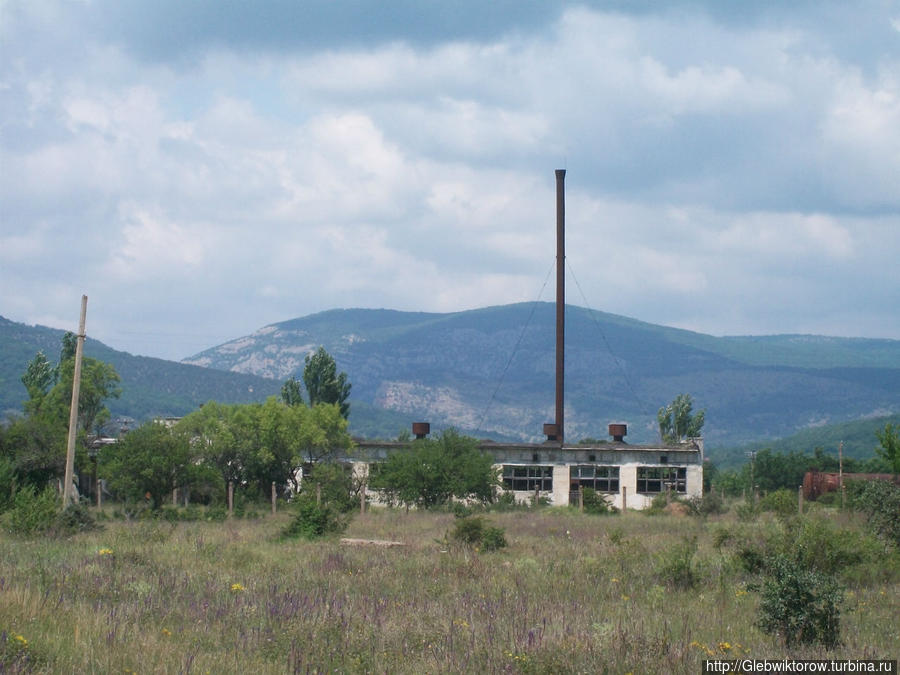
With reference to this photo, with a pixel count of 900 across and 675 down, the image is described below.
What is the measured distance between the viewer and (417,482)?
176ft

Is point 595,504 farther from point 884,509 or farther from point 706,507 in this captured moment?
point 884,509

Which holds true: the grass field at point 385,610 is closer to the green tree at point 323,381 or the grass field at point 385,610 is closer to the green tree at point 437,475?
the green tree at point 437,475

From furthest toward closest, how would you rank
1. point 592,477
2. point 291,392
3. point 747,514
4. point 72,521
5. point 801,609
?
point 291,392 < point 592,477 < point 747,514 < point 72,521 < point 801,609

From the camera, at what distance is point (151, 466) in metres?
46.4

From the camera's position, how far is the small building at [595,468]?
66.5 meters

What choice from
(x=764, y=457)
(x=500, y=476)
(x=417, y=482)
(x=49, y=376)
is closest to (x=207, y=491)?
(x=417, y=482)

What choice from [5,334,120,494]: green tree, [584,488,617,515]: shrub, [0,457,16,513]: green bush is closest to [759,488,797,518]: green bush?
[584,488,617,515]: shrub

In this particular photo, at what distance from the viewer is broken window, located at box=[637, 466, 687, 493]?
218ft

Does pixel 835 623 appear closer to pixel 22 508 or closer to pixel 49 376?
pixel 22 508

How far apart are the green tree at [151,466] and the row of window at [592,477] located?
83.4 ft

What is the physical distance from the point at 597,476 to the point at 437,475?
57.4 feet

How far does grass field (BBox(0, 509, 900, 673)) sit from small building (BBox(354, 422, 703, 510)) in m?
44.4

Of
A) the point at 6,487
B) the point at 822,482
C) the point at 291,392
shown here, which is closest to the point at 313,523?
the point at 6,487

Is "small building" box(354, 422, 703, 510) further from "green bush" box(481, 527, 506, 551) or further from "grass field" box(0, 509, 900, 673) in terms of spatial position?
"grass field" box(0, 509, 900, 673)
